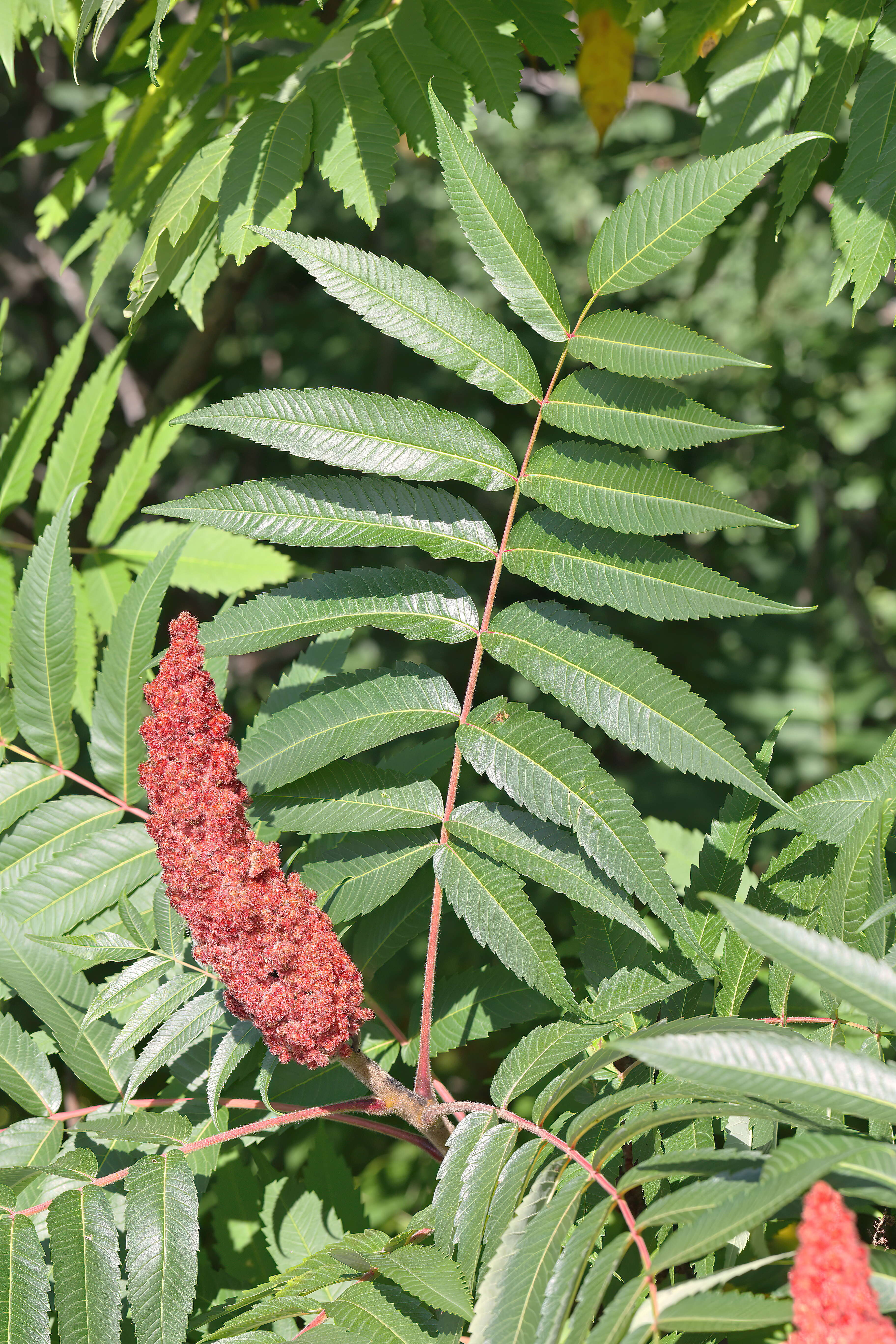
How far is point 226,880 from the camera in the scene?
128cm

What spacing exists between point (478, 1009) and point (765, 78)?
5.74 feet

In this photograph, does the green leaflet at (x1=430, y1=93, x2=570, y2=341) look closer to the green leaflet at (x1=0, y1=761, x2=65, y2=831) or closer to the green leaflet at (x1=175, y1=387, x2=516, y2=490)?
the green leaflet at (x1=175, y1=387, x2=516, y2=490)

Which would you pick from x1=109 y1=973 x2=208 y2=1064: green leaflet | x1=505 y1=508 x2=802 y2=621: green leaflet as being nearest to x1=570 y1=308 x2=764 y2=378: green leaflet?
x1=505 y1=508 x2=802 y2=621: green leaflet

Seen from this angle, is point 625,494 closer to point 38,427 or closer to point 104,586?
point 104,586

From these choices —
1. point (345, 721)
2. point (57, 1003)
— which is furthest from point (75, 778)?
point (345, 721)

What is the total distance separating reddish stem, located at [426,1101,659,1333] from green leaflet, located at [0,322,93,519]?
1695 mm

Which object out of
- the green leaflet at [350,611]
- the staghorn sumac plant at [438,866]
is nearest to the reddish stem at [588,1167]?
the staghorn sumac plant at [438,866]

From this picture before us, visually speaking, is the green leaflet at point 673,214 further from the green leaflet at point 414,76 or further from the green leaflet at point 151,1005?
the green leaflet at point 151,1005

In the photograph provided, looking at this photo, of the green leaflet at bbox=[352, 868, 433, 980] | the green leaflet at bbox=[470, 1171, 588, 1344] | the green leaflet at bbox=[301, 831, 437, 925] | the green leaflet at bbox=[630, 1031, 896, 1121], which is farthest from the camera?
the green leaflet at bbox=[352, 868, 433, 980]

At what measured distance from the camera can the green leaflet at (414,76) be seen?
5.88 feet

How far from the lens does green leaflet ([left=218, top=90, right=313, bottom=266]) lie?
5.60ft

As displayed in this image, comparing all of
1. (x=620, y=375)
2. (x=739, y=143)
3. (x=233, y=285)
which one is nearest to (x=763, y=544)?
(x=233, y=285)

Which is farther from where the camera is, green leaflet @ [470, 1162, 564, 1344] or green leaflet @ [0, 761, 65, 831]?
green leaflet @ [0, 761, 65, 831]

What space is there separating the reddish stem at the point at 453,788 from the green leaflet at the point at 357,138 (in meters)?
0.53
